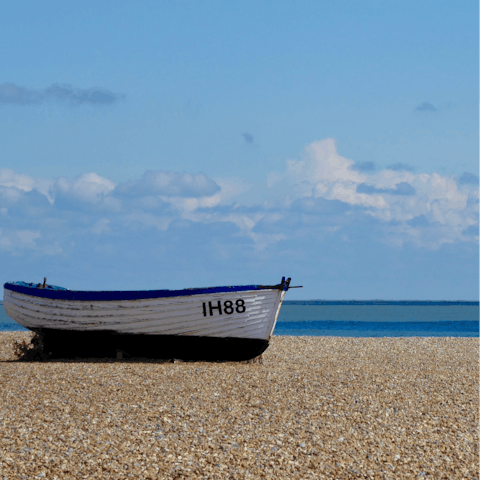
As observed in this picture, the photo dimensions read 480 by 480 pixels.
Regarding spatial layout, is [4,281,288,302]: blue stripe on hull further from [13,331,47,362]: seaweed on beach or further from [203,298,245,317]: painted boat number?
[13,331,47,362]: seaweed on beach

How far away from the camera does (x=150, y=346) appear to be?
1566 cm

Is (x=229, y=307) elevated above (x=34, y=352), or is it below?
above

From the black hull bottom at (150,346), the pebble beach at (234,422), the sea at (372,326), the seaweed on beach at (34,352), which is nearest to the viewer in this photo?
the pebble beach at (234,422)

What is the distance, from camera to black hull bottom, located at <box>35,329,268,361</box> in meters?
15.3

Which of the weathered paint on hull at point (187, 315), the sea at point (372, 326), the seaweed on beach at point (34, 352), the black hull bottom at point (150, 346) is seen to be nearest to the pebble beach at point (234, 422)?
the black hull bottom at point (150, 346)

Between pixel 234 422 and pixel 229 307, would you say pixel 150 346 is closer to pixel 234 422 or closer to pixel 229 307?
pixel 229 307

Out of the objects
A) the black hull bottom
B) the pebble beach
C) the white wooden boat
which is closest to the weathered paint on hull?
the white wooden boat

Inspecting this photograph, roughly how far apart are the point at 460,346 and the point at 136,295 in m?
14.1

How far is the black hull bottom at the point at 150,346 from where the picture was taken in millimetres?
15336

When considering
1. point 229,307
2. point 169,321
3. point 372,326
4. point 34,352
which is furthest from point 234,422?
point 372,326

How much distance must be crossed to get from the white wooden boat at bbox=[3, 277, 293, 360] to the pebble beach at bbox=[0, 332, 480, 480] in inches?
43.9

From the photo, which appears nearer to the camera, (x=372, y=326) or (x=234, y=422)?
(x=234, y=422)

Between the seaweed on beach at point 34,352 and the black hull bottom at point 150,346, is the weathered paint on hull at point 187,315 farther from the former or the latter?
the seaweed on beach at point 34,352

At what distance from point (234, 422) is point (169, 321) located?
22.7 ft
